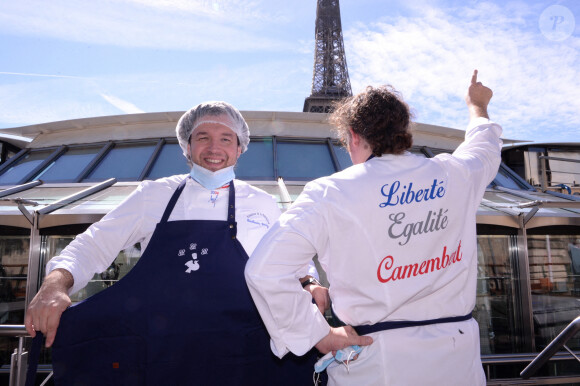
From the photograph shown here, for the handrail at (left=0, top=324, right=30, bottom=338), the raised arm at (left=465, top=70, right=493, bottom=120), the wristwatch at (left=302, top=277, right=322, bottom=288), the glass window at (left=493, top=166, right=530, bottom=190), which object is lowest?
the handrail at (left=0, top=324, right=30, bottom=338)

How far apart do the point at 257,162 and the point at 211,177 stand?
381 centimetres

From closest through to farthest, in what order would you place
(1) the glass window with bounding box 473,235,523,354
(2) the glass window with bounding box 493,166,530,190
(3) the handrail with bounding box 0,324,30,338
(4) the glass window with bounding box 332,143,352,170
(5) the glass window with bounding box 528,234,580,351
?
(3) the handrail with bounding box 0,324,30,338 → (1) the glass window with bounding box 473,235,523,354 → (5) the glass window with bounding box 528,234,580,351 → (4) the glass window with bounding box 332,143,352,170 → (2) the glass window with bounding box 493,166,530,190

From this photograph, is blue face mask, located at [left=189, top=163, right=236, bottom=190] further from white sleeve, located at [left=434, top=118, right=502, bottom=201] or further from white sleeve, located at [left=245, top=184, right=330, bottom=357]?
white sleeve, located at [left=434, top=118, right=502, bottom=201]

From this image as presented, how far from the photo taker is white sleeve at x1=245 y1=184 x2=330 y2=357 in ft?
4.29

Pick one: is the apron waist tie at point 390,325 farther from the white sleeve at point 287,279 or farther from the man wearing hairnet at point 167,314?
the man wearing hairnet at point 167,314

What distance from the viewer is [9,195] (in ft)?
16.3

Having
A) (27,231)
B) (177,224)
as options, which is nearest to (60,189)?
(27,231)

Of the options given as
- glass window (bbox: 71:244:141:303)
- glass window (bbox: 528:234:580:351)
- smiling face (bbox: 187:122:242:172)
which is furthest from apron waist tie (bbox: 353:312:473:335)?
glass window (bbox: 528:234:580:351)

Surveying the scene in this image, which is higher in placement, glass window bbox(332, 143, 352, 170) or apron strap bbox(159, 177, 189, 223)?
glass window bbox(332, 143, 352, 170)

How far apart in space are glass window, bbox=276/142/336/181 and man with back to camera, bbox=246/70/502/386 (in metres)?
4.10

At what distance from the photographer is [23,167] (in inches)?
265

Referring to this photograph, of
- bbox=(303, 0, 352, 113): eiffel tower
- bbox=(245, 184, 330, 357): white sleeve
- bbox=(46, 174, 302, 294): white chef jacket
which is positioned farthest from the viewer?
bbox=(303, 0, 352, 113): eiffel tower

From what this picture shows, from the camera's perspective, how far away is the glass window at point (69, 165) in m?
6.10

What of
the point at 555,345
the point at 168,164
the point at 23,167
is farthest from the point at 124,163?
the point at 555,345
